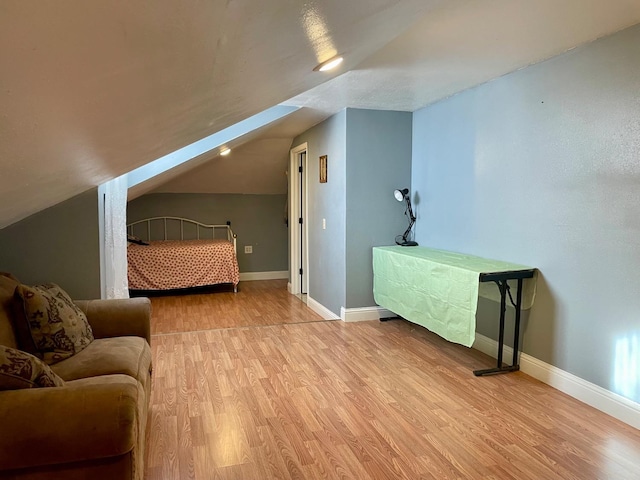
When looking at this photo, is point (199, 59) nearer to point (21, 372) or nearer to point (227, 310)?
point (21, 372)

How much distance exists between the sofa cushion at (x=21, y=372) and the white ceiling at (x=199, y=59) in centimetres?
60

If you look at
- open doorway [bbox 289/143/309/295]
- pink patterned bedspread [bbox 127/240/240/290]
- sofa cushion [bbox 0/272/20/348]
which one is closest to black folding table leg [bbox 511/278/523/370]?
open doorway [bbox 289/143/309/295]

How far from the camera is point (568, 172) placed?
2812 mm

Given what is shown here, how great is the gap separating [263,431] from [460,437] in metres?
1.00

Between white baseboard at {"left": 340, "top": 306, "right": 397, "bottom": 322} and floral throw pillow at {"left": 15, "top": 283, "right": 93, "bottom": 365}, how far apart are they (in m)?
2.64

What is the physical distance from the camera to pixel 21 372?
58.9 inches

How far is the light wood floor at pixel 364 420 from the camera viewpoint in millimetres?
2068

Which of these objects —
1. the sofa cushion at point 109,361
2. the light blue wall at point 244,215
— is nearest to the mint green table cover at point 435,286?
the sofa cushion at point 109,361

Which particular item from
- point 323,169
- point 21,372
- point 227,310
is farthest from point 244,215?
point 21,372

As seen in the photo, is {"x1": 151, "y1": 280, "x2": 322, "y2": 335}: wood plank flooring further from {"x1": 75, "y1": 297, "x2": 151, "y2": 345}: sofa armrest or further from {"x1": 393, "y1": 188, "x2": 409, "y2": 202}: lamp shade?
{"x1": 75, "y1": 297, "x2": 151, "y2": 345}: sofa armrest

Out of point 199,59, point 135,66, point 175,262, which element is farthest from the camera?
point 175,262

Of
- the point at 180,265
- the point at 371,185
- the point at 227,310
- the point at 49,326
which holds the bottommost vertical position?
the point at 227,310

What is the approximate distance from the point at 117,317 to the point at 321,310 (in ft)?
8.84

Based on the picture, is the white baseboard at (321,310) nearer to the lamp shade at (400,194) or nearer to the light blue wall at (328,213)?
the light blue wall at (328,213)
